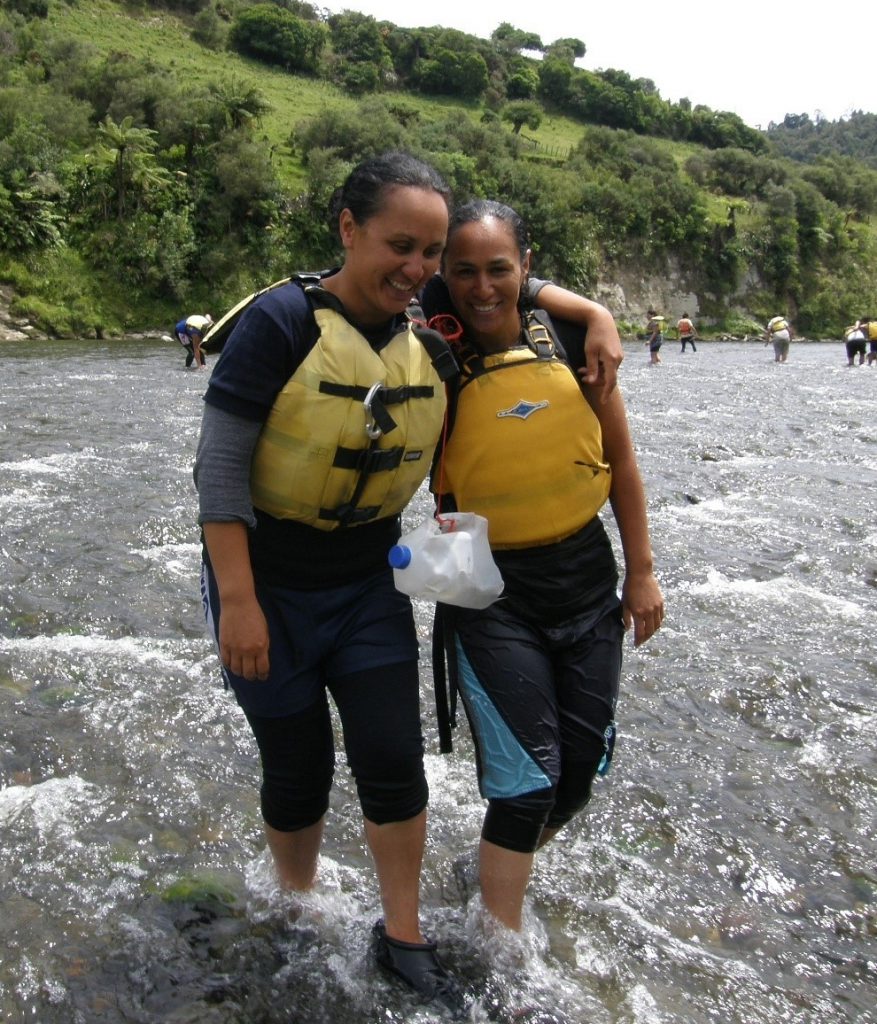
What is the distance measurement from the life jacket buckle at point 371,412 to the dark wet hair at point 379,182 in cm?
53

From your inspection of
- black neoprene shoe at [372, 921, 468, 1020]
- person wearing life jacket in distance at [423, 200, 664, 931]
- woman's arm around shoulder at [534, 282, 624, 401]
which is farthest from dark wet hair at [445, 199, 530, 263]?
black neoprene shoe at [372, 921, 468, 1020]

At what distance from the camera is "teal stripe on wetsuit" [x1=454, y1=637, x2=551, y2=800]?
3148 mm

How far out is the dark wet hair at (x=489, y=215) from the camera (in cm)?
331

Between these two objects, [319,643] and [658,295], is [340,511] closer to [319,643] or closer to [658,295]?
[319,643]

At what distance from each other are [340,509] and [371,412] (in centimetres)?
34

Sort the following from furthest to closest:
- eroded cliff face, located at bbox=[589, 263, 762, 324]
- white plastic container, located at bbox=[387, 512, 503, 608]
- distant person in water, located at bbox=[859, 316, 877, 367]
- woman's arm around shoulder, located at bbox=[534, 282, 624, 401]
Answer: eroded cliff face, located at bbox=[589, 263, 762, 324], distant person in water, located at bbox=[859, 316, 877, 367], woman's arm around shoulder, located at bbox=[534, 282, 624, 401], white plastic container, located at bbox=[387, 512, 503, 608]

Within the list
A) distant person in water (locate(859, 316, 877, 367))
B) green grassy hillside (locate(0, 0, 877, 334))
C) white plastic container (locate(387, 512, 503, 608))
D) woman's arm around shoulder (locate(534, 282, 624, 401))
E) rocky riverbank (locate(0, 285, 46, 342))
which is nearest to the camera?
white plastic container (locate(387, 512, 503, 608))

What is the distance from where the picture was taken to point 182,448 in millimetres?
13562

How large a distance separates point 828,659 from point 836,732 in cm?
116

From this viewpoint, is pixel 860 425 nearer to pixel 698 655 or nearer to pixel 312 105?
pixel 698 655

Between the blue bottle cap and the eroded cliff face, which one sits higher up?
the eroded cliff face

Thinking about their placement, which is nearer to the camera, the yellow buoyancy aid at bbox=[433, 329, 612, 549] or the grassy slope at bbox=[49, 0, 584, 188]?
the yellow buoyancy aid at bbox=[433, 329, 612, 549]

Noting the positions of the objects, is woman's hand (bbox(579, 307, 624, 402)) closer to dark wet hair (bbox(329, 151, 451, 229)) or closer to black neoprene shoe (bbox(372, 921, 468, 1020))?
dark wet hair (bbox(329, 151, 451, 229))

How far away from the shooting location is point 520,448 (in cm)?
A: 338
